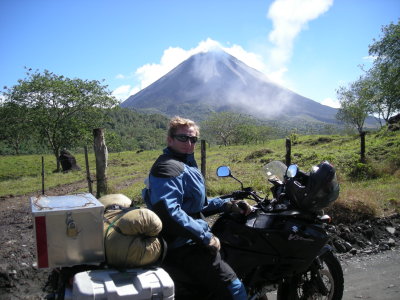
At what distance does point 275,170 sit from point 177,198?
51.0 inches

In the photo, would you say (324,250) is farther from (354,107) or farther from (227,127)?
(227,127)

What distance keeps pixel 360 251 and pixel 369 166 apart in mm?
6073

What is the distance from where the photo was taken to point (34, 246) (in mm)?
5621

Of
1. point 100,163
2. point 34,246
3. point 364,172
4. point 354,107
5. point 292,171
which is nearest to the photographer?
point 292,171

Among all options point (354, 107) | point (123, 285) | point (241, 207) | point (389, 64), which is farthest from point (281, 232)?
point (354, 107)

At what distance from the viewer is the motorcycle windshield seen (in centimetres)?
344

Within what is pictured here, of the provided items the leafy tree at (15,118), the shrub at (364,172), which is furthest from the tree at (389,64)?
the leafy tree at (15,118)

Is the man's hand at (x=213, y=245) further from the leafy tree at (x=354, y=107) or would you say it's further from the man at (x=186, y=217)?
the leafy tree at (x=354, y=107)

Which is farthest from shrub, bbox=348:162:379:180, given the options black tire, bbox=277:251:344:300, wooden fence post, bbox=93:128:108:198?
black tire, bbox=277:251:344:300

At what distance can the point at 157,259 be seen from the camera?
2371 mm

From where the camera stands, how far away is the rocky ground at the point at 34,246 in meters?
4.38

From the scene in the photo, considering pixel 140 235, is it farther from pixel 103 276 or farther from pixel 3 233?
pixel 3 233

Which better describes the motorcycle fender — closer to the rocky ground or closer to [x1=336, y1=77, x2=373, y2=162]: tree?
the rocky ground

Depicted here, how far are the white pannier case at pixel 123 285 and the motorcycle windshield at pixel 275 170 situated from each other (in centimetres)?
156
